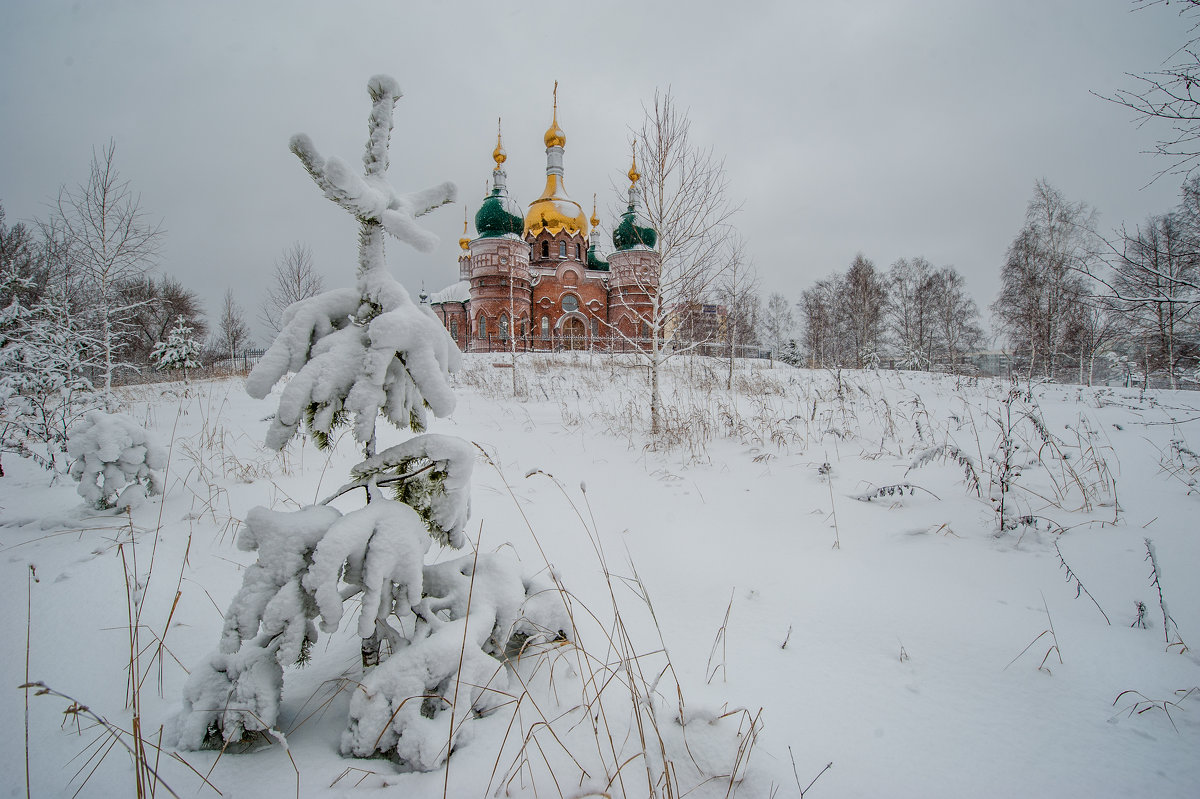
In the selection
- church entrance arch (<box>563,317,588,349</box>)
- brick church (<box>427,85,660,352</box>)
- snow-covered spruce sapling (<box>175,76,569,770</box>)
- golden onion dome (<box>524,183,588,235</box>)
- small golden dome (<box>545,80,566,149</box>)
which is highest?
small golden dome (<box>545,80,566,149</box>)

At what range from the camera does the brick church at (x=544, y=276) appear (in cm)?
2670

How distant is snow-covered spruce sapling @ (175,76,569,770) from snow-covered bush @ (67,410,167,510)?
220 cm

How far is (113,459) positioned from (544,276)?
92.7 ft

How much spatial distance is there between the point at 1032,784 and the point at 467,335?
1242 inches

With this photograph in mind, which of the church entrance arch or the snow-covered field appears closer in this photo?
the snow-covered field

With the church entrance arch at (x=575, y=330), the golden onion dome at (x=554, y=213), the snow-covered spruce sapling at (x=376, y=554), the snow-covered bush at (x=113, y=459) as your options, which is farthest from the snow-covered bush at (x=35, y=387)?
the golden onion dome at (x=554, y=213)

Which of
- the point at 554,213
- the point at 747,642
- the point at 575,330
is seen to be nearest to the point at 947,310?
the point at 575,330

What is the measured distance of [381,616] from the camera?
4.09ft

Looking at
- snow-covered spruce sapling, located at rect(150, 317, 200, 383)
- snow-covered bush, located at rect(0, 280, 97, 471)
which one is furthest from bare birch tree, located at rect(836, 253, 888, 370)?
snow-covered spruce sapling, located at rect(150, 317, 200, 383)

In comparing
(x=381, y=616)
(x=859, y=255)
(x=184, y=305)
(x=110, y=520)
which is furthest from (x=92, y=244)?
(x=859, y=255)

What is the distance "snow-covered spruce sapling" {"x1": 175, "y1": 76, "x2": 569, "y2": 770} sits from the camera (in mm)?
1064

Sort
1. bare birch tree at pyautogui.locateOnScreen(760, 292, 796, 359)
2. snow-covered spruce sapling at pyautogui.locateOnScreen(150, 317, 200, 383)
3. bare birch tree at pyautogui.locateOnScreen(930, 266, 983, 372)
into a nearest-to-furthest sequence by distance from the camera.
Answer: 1. snow-covered spruce sapling at pyautogui.locateOnScreen(150, 317, 200, 383)
2. bare birch tree at pyautogui.locateOnScreen(930, 266, 983, 372)
3. bare birch tree at pyautogui.locateOnScreen(760, 292, 796, 359)

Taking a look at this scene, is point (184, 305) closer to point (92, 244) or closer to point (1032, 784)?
point (92, 244)

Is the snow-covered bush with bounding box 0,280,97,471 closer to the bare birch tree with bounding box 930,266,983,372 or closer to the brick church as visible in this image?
the brick church
